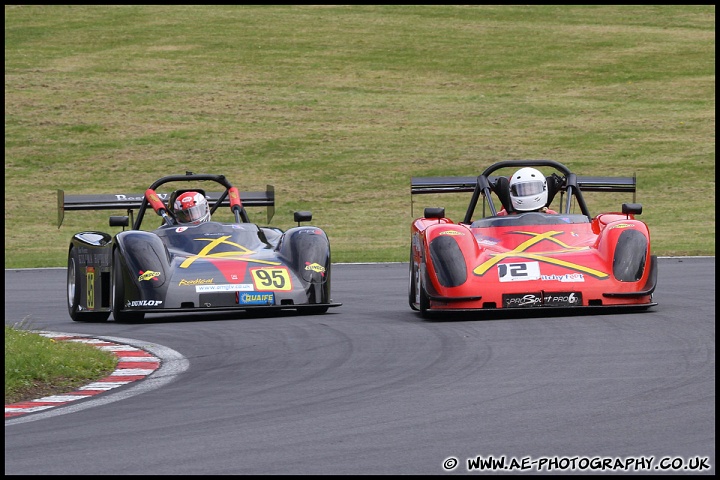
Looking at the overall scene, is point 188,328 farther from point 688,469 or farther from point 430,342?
point 688,469

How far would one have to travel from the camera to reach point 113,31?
52688 mm

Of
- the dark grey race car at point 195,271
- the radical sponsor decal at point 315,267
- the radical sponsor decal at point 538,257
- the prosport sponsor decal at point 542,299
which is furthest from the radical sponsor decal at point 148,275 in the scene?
the prosport sponsor decal at point 542,299

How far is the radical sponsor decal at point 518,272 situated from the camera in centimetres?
1198

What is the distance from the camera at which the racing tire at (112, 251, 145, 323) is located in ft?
42.0

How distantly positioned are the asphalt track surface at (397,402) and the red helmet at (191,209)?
6.78ft

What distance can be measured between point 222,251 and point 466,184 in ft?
9.09

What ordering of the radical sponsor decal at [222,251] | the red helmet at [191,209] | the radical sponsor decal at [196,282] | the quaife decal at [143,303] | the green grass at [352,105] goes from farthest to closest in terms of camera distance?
the green grass at [352,105], the red helmet at [191,209], the radical sponsor decal at [222,251], the radical sponsor decal at [196,282], the quaife decal at [143,303]

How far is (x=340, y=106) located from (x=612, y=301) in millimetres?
30892

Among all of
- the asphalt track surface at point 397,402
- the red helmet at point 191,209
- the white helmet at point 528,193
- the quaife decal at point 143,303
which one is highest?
the white helmet at point 528,193

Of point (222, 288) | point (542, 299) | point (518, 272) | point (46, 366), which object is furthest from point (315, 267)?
point (46, 366)

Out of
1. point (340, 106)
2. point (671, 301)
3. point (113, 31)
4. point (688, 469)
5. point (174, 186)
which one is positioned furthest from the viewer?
point (113, 31)

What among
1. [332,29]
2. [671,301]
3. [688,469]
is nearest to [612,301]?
[671,301]

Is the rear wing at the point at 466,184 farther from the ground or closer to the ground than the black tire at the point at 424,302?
farther from the ground

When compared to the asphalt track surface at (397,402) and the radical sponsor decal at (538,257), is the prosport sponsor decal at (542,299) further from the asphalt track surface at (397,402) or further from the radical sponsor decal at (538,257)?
the radical sponsor decal at (538,257)
